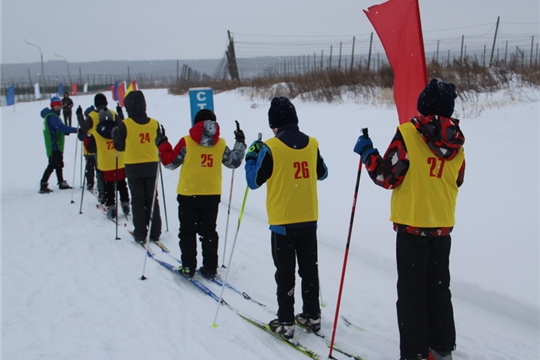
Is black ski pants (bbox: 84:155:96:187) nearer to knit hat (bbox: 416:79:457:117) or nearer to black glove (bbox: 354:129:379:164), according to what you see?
black glove (bbox: 354:129:379:164)

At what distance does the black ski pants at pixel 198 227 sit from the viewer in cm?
507

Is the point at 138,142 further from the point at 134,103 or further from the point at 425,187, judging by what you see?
the point at 425,187

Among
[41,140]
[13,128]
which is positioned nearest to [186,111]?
[41,140]

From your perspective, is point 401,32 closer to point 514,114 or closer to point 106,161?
point 106,161

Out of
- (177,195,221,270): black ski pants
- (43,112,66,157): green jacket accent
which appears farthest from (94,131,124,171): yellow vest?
(177,195,221,270): black ski pants

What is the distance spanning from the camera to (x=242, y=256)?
5910mm

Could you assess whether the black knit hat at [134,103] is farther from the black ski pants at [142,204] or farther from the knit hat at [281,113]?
the knit hat at [281,113]

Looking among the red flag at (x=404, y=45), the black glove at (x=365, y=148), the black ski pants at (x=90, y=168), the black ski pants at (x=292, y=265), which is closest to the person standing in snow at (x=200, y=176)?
the black ski pants at (x=292, y=265)

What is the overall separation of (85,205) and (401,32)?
700 centimetres

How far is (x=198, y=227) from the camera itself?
5.18 meters

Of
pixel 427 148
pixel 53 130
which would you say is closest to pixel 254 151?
pixel 427 148

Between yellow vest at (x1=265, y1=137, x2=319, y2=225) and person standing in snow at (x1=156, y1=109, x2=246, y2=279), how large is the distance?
1.39m

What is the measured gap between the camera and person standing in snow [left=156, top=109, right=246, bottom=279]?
16.3 ft

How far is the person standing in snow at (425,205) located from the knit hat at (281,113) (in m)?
0.72
